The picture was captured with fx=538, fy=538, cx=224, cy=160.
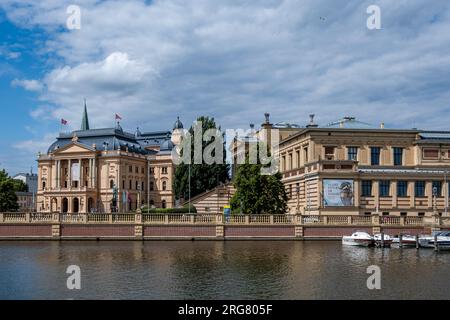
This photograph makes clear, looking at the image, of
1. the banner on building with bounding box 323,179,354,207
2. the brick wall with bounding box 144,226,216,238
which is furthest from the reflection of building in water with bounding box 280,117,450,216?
the brick wall with bounding box 144,226,216,238

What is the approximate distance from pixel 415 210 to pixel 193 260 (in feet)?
130

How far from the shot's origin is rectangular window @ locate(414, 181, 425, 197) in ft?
229

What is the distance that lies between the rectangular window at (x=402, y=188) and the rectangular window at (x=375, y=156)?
5212mm

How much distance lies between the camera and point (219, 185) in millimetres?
105625

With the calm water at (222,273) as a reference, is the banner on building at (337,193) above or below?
above

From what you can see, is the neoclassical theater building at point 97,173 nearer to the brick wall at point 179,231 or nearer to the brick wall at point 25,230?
the brick wall at point 25,230

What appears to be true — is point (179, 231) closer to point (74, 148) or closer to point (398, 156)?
point (398, 156)

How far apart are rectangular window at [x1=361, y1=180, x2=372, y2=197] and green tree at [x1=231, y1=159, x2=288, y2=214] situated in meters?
10.2

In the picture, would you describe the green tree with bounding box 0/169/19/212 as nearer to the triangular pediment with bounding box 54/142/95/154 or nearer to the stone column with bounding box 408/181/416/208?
the triangular pediment with bounding box 54/142/95/154

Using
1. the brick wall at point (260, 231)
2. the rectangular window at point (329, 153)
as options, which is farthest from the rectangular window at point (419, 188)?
the brick wall at point (260, 231)

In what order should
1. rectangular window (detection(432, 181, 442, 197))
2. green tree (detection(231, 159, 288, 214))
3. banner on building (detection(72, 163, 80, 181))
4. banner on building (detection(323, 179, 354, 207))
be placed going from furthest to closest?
banner on building (detection(72, 163, 80, 181))
rectangular window (detection(432, 181, 442, 197))
green tree (detection(231, 159, 288, 214))
banner on building (detection(323, 179, 354, 207))

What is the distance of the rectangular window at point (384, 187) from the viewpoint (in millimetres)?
69562

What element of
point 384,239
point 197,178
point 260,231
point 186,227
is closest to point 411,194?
point 384,239
